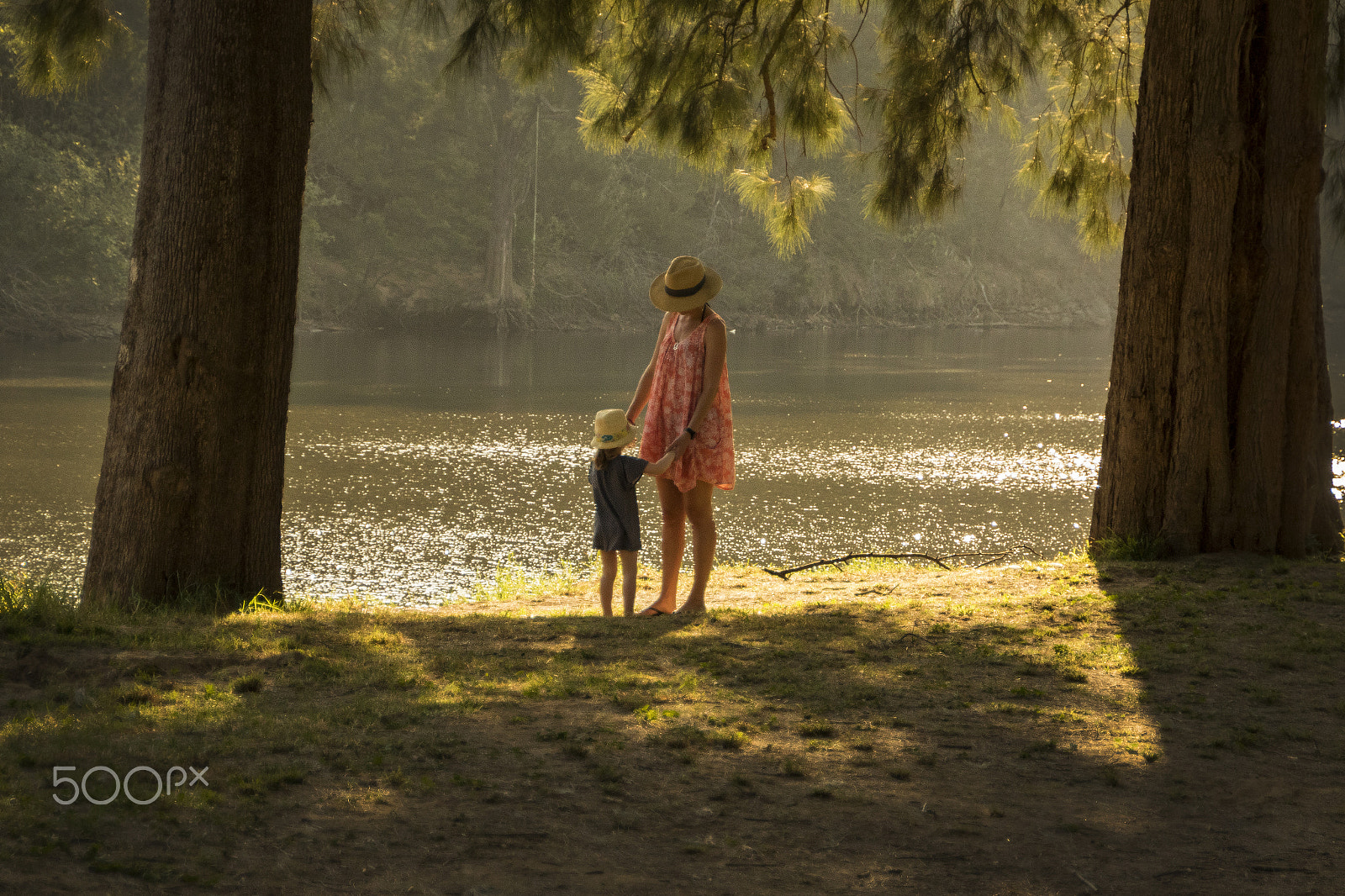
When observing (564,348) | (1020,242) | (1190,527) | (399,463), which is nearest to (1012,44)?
(1190,527)

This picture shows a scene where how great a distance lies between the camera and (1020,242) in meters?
60.1

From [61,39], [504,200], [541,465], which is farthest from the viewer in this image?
[504,200]

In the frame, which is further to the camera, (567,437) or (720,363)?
(567,437)

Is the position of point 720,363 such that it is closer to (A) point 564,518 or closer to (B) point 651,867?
(B) point 651,867

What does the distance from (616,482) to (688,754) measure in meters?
2.01

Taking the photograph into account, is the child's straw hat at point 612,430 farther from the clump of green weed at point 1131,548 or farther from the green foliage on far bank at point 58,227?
the green foliage on far bank at point 58,227

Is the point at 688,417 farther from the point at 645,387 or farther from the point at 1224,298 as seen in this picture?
the point at 1224,298

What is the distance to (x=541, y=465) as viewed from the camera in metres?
14.0

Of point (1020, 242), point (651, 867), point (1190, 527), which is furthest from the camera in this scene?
A: point (1020, 242)

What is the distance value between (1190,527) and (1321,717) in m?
2.30

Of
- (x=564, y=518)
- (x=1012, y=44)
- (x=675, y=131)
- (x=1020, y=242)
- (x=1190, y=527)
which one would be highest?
(x=1020, y=242)

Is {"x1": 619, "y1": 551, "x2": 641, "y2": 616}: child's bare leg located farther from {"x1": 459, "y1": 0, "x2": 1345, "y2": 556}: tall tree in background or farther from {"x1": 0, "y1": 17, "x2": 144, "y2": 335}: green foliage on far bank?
{"x1": 0, "y1": 17, "x2": 144, "y2": 335}: green foliage on far bank

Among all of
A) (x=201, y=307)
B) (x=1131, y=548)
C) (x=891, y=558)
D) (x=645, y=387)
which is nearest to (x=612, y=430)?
(x=645, y=387)

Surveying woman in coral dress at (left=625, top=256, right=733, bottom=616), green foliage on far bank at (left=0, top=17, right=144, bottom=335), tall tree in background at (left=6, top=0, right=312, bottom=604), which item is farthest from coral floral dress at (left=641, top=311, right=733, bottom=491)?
green foliage on far bank at (left=0, top=17, right=144, bottom=335)
